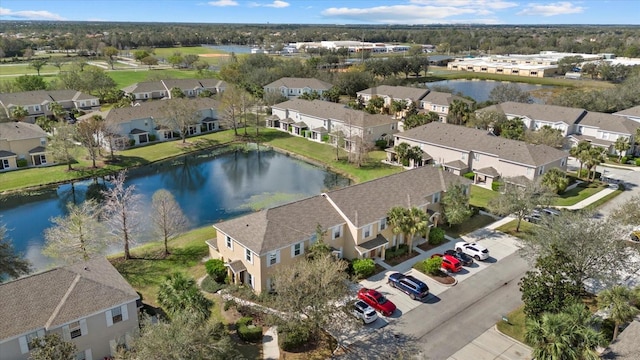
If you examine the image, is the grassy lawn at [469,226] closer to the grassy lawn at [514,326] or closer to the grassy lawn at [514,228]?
the grassy lawn at [514,228]

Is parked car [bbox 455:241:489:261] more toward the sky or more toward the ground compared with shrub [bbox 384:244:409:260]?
more toward the sky

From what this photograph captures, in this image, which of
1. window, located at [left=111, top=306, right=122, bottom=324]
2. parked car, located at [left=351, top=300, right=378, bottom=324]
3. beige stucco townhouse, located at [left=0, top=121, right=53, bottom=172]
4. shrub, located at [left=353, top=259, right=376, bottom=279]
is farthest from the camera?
beige stucco townhouse, located at [left=0, top=121, right=53, bottom=172]

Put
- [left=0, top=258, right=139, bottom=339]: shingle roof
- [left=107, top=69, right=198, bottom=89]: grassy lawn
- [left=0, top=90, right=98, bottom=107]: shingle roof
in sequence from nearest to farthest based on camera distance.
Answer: [left=0, top=258, right=139, bottom=339]: shingle roof, [left=0, top=90, right=98, bottom=107]: shingle roof, [left=107, top=69, right=198, bottom=89]: grassy lawn

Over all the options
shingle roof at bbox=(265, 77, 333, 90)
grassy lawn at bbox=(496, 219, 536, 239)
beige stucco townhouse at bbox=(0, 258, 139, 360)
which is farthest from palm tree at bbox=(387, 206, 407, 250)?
shingle roof at bbox=(265, 77, 333, 90)

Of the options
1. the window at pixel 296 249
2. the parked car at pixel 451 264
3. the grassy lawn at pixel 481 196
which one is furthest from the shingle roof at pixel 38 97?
the parked car at pixel 451 264

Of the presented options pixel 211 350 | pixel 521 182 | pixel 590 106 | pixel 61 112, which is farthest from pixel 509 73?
pixel 211 350

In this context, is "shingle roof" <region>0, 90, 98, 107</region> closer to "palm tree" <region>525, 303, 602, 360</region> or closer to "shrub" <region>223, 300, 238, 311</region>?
"shrub" <region>223, 300, 238, 311</region>

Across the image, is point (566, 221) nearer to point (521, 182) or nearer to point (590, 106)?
point (521, 182)
